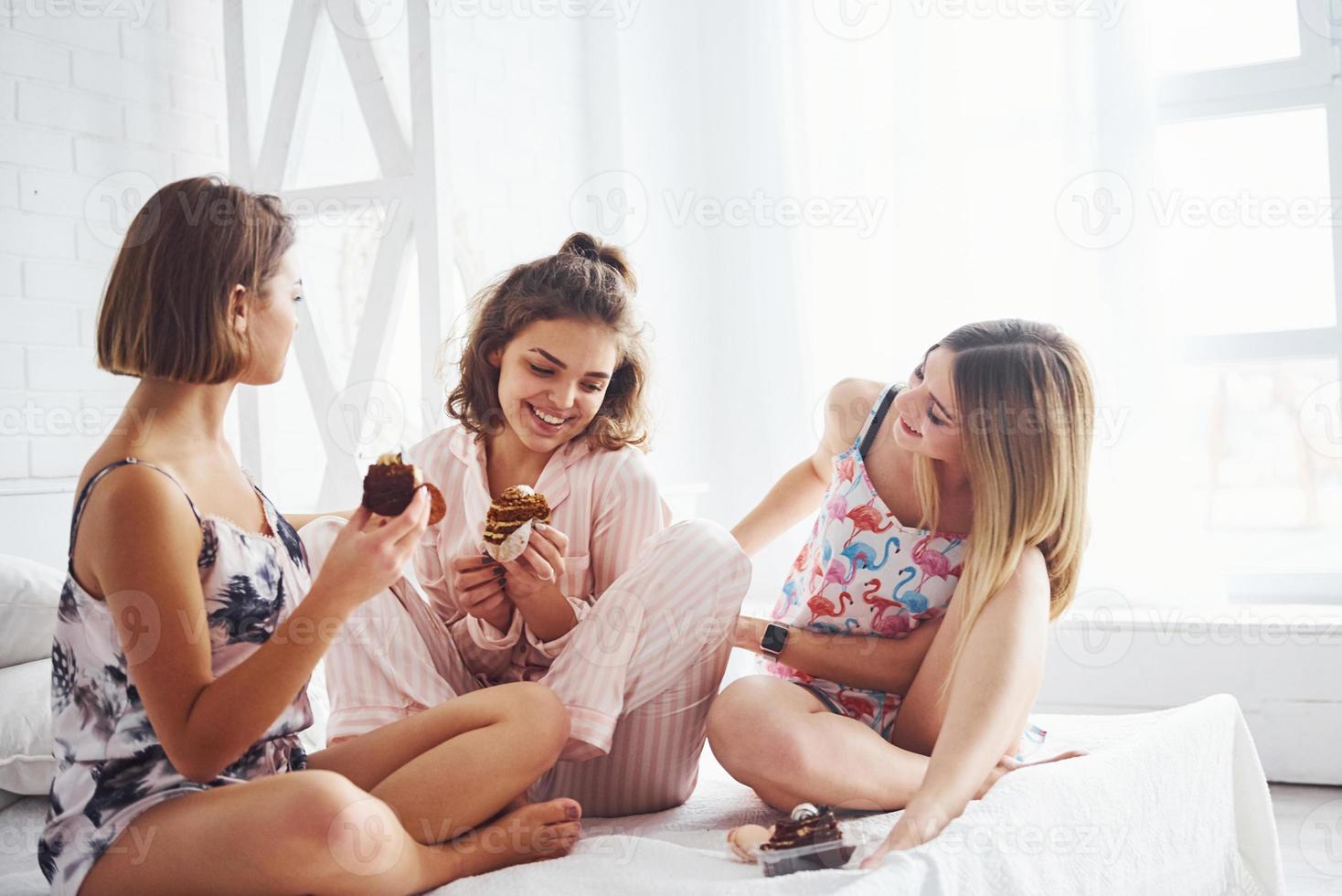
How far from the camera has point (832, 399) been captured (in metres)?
1.85

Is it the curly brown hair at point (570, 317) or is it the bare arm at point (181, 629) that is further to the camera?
the curly brown hair at point (570, 317)

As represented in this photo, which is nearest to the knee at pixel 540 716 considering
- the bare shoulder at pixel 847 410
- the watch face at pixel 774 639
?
the watch face at pixel 774 639

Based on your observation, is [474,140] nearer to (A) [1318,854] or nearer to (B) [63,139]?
(B) [63,139]

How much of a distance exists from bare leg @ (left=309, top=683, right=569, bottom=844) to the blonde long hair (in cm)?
53

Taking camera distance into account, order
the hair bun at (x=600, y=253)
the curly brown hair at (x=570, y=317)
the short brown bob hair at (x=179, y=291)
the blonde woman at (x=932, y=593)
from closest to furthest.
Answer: the short brown bob hair at (x=179, y=291), the blonde woman at (x=932, y=593), the curly brown hair at (x=570, y=317), the hair bun at (x=600, y=253)

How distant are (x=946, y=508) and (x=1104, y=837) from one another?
482 millimetres

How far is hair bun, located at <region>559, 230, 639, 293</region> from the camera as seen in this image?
71.4 inches

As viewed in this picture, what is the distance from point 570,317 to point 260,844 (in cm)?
84

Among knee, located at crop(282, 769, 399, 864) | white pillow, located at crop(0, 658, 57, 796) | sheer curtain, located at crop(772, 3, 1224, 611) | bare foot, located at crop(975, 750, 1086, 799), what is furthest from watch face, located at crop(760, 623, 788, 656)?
sheer curtain, located at crop(772, 3, 1224, 611)

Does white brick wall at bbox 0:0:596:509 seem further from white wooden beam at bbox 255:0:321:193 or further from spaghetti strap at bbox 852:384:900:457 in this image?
spaghetti strap at bbox 852:384:900:457

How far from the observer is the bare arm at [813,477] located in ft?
6.00

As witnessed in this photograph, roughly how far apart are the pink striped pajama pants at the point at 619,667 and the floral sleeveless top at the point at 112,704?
0.27 metres

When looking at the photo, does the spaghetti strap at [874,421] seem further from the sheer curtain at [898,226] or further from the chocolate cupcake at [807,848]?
the sheer curtain at [898,226]

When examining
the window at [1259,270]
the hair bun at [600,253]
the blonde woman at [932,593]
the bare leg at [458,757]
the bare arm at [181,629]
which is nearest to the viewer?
the bare arm at [181,629]
